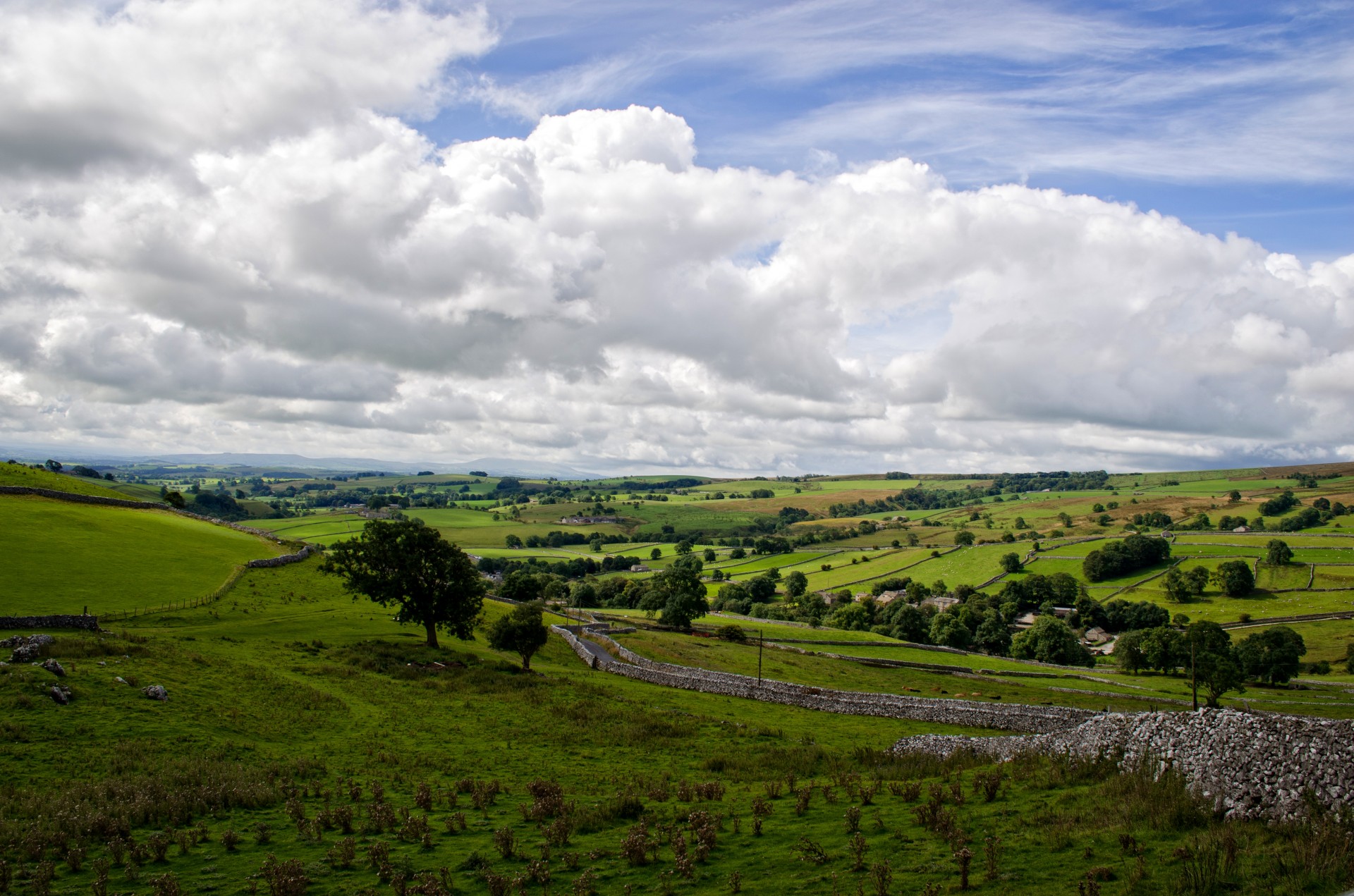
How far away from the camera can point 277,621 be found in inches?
2148

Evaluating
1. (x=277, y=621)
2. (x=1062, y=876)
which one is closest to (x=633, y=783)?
(x=1062, y=876)

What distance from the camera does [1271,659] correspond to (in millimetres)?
78812

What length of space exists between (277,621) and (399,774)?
35161 mm

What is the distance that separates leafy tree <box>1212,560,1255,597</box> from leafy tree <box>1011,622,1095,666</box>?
3625 centimetres

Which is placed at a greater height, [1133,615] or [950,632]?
[1133,615]

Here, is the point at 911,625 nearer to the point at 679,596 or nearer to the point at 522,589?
the point at 679,596

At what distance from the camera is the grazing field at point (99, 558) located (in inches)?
1987

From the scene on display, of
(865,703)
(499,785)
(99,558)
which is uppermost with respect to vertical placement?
(99,558)

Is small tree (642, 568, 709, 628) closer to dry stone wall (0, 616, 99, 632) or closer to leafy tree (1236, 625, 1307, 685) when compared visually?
leafy tree (1236, 625, 1307, 685)

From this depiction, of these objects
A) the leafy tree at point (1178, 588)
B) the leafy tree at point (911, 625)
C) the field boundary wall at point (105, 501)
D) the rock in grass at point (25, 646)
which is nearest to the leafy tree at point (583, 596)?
the field boundary wall at point (105, 501)

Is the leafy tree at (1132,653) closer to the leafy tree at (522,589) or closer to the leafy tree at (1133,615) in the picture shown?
the leafy tree at (1133,615)

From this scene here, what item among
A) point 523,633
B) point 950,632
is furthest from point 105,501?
point 950,632

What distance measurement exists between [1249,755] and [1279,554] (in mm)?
132709

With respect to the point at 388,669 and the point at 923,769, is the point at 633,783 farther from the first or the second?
the point at 388,669
